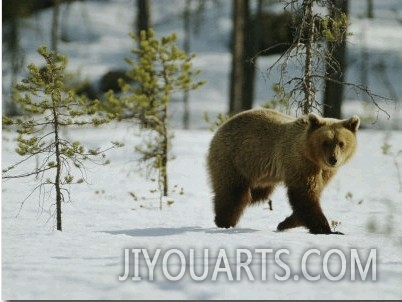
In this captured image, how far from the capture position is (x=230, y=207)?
8.21 metres

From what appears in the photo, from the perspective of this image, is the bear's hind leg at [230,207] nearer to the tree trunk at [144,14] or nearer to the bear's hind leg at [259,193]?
the bear's hind leg at [259,193]

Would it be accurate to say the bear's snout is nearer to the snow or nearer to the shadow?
the snow

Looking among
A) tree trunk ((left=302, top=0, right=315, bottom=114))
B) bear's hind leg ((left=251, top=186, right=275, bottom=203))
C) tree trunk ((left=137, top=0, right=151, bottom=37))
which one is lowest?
bear's hind leg ((left=251, top=186, right=275, bottom=203))

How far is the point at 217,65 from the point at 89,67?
5562mm

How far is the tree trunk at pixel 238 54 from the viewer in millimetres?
18578

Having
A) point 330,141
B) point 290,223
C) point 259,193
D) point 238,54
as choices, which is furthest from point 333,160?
point 238,54

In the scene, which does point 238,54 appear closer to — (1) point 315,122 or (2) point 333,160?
(1) point 315,122

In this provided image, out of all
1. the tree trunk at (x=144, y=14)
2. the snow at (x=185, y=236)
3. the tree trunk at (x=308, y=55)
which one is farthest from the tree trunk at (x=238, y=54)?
the tree trunk at (x=308, y=55)

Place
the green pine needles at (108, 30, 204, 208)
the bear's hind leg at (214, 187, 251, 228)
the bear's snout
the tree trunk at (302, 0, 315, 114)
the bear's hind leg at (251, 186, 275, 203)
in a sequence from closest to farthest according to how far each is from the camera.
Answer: the bear's snout
the bear's hind leg at (214, 187, 251, 228)
the bear's hind leg at (251, 186, 275, 203)
the tree trunk at (302, 0, 315, 114)
the green pine needles at (108, 30, 204, 208)

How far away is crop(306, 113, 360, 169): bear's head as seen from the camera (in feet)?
23.2

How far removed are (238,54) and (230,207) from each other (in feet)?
36.8

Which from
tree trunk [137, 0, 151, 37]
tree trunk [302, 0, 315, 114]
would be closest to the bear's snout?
tree trunk [302, 0, 315, 114]

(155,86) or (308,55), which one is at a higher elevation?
(308,55)

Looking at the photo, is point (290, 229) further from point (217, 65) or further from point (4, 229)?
point (217, 65)
